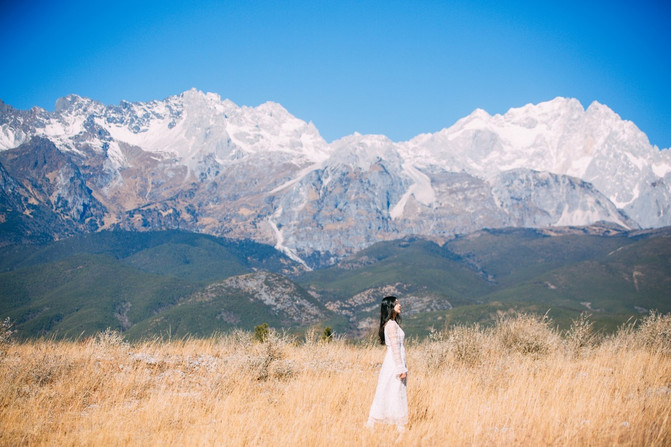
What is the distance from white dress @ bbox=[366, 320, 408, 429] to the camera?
402 inches

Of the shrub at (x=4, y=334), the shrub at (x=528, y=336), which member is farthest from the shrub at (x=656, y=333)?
the shrub at (x=4, y=334)

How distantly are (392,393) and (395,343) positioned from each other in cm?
121

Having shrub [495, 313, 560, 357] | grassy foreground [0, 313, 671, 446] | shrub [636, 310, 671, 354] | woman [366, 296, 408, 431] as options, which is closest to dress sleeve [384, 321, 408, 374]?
woman [366, 296, 408, 431]

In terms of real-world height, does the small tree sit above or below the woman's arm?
below

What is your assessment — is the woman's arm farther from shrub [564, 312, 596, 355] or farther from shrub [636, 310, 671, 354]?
shrub [636, 310, 671, 354]

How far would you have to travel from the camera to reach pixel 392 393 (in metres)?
10.4

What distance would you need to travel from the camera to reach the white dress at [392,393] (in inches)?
402

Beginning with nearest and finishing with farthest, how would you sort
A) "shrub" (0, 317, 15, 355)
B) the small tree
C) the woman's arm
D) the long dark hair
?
the woman's arm → the long dark hair → "shrub" (0, 317, 15, 355) → the small tree

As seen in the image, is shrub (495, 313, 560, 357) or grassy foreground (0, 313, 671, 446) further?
shrub (495, 313, 560, 357)

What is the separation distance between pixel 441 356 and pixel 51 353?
13013 mm

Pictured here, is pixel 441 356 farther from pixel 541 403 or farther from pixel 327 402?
pixel 327 402

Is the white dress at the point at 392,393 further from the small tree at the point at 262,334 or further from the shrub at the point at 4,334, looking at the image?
the shrub at the point at 4,334

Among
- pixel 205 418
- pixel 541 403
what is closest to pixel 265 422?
pixel 205 418

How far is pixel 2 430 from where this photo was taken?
931 centimetres
